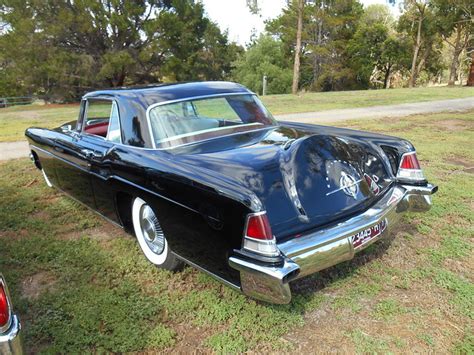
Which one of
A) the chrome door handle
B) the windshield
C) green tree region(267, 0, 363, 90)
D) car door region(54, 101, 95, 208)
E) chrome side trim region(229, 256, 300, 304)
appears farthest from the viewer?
green tree region(267, 0, 363, 90)

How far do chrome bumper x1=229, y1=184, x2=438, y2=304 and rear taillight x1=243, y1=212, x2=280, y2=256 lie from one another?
83 millimetres

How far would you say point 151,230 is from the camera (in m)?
3.19

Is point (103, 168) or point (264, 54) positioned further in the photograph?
point (264, 54)

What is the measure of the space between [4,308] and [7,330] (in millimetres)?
93

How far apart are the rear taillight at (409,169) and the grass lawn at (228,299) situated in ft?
1.91

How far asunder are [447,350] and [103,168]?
9.22 feet

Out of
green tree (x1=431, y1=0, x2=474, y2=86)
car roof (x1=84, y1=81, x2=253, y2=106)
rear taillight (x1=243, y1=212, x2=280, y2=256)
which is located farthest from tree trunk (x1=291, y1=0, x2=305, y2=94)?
rear taillight (x1=243, y1=212, x2=280, y2=256)

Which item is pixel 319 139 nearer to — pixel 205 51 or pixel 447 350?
pixel 447 350

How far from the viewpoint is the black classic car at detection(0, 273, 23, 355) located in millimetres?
1569

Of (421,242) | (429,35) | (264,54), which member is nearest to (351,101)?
(421,242)

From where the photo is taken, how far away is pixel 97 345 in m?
2.35

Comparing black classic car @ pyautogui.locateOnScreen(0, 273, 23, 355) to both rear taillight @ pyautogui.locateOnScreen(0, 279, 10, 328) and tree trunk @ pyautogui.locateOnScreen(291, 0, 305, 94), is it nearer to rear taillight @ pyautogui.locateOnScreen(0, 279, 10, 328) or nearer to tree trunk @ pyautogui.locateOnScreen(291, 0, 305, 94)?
rear taillight @ pyautogui.locateOnScreen(0, 279, 10, 328)

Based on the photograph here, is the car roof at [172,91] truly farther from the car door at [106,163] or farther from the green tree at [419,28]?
the green tree at [419,28]

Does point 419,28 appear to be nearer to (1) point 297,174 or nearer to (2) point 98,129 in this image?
(2) point 98,129
